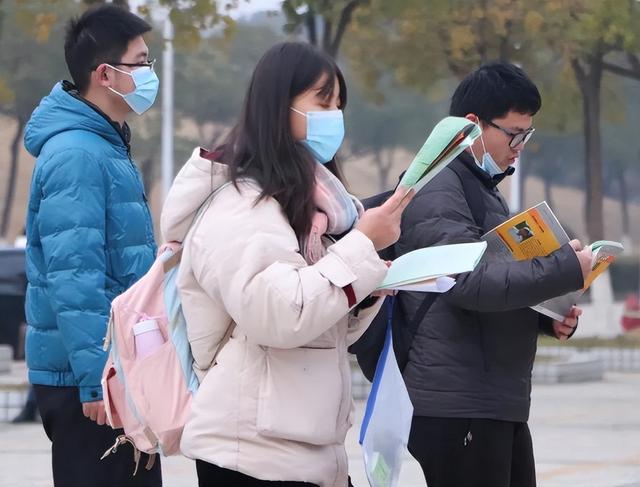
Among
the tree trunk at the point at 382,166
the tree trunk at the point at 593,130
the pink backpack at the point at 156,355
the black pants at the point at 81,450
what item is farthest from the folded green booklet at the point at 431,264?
the tree trunk at the point at 382,166

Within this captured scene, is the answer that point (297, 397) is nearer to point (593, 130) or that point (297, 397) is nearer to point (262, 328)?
point (262, 328)

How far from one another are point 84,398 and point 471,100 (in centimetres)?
129

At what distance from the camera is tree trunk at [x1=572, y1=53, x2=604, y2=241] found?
18109 millimetres

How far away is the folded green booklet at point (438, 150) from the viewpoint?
10.2 ft

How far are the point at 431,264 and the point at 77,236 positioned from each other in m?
1.19

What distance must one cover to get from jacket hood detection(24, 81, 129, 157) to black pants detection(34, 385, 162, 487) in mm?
691

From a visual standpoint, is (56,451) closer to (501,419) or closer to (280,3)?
(501,419)

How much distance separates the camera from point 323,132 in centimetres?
314

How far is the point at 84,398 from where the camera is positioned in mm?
3961

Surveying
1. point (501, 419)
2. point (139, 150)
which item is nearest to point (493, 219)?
point (501, 419)

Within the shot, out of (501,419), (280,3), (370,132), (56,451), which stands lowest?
(370,132)

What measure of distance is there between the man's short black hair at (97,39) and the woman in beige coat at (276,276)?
3.86 feet

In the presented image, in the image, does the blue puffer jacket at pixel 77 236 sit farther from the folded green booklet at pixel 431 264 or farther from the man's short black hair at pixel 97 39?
the folded green booklet at pixel 431 264

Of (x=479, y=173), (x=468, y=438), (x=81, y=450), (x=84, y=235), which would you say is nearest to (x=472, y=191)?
(x=479, y=173)
